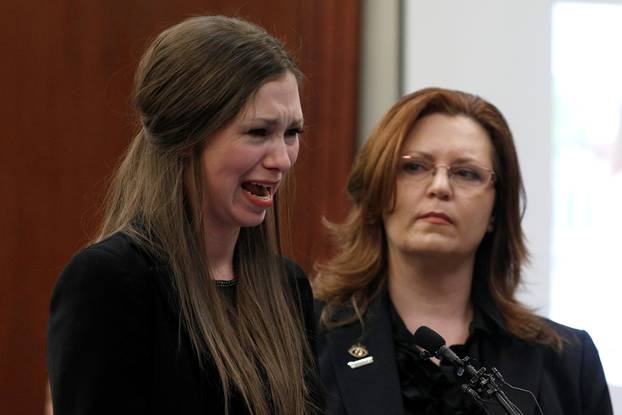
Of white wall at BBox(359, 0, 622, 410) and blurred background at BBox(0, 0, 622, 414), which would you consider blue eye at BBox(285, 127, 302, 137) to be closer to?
blurred background at BBox(0, 0, 622, 414)

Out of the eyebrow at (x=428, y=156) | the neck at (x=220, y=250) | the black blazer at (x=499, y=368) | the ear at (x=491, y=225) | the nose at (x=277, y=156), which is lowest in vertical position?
the black blazer at (x=499, y=368)

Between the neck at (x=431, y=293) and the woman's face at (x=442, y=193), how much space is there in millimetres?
42

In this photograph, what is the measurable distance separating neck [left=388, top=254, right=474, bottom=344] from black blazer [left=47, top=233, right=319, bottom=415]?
1.12 metres

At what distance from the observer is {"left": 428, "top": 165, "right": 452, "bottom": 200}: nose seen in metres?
2.56

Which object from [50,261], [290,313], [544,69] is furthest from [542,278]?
[290,313]

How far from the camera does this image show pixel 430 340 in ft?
6.33

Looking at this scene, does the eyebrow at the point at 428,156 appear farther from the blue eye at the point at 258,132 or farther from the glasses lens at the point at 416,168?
the blue eye at the point at 258,132

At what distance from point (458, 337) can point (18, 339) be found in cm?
187

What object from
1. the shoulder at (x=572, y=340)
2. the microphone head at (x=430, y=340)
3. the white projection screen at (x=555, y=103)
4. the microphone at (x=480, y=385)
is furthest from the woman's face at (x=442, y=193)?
the white projection screen at (x=555, y=103)

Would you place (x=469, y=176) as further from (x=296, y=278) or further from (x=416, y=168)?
(x=296, y=278)

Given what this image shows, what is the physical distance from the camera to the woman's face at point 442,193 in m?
2.56

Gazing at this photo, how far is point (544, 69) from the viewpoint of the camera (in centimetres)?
406

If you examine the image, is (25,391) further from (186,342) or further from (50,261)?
(186,342)

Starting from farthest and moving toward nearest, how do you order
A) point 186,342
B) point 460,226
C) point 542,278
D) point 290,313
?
1. point 542,278
2. point 460,226
3. point 290,313
4. point 186,342
